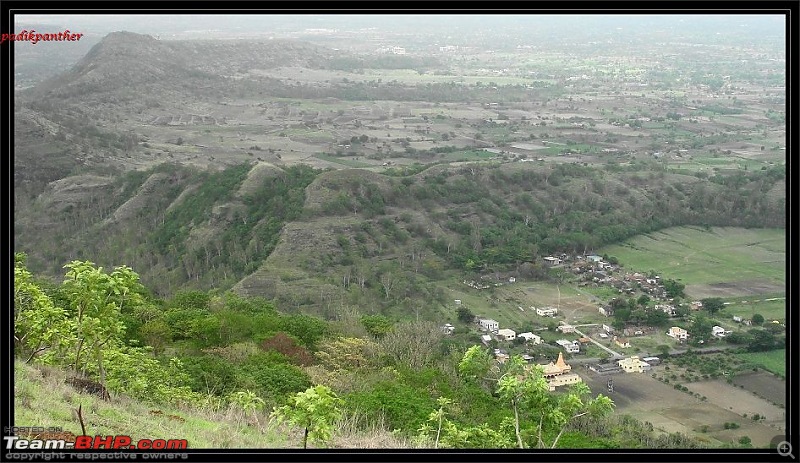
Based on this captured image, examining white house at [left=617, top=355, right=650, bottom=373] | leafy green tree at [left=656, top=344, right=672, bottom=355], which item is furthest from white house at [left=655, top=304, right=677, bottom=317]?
white house at [left=617, top=355, right=650, bottom=373]

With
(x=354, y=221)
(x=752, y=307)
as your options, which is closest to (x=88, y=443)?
(x=752, y=307)

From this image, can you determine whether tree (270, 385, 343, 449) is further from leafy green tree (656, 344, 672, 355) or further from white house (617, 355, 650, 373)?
leafy green tree (656, 344, 672, 355)

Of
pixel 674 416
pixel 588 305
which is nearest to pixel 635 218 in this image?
pixel 588 305

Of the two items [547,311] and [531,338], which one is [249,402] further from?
[547,311]

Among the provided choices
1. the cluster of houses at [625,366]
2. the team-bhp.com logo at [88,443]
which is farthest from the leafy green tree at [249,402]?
the cluster of houses at [625,366]

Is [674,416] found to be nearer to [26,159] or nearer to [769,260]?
[769,260]

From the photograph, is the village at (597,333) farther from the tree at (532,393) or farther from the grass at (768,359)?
the tree at (532,393)
